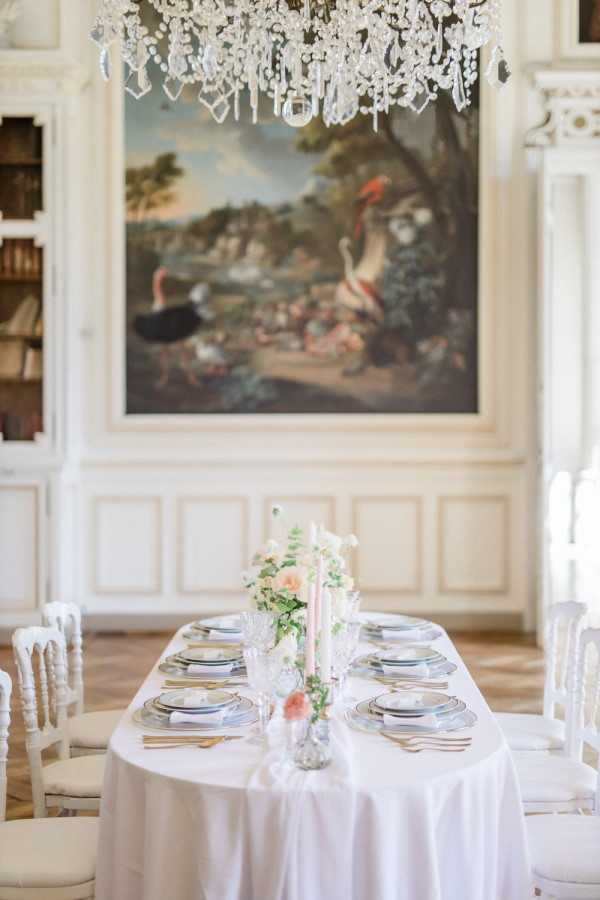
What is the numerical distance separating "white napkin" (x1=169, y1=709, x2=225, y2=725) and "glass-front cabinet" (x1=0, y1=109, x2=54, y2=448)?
431 cm

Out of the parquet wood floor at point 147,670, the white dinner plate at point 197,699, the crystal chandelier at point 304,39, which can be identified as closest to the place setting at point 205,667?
the white dinner plate at point 197,699

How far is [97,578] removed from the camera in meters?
7.08

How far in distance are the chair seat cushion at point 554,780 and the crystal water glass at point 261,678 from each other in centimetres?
85

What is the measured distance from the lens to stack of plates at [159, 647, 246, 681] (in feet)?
9.82

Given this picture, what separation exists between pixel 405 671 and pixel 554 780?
507 mm

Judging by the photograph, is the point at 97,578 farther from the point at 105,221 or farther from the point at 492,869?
the point at 492,869

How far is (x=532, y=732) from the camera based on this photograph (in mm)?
3455

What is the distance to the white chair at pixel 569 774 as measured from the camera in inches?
116

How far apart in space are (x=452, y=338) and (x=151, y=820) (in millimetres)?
5192

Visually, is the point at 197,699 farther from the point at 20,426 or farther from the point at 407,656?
the point at 20,426

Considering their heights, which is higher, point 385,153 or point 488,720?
point 385,153

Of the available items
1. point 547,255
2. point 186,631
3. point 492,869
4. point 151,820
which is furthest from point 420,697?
point 547,255

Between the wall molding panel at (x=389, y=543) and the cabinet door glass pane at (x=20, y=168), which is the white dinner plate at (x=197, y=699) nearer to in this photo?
the wall molding panel at (x=389, y=543)

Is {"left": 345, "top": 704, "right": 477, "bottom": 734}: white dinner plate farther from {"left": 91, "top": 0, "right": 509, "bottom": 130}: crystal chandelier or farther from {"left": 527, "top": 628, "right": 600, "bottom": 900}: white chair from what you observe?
{"left": 91, "top": 0, "right": 509, "bottom": 130}: crystal chandelier
